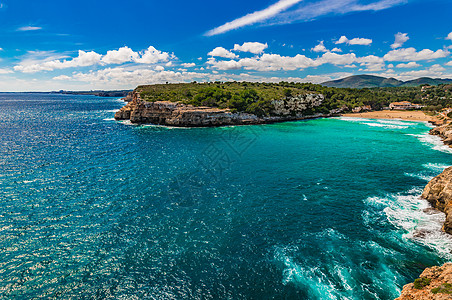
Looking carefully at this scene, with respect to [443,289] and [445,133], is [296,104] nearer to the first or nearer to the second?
[445,133]

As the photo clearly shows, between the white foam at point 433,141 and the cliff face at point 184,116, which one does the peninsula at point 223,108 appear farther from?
the white foam at point 433,141

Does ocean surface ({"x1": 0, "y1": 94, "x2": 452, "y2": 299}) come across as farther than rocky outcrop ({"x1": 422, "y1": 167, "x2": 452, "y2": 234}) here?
No

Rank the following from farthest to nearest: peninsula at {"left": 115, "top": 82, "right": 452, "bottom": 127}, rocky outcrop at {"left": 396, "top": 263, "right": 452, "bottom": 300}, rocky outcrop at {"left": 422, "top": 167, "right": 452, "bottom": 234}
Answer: peninsula at {"left": 115, "top": 82, "right": 452, "bottom": 127}
rocky outcrop at {"left": 422, "top": 167, "right": 452, "bottom": 234}
rocky outcrop at {"left": 396, "top": 263, "right": 452, "bottom": 300}

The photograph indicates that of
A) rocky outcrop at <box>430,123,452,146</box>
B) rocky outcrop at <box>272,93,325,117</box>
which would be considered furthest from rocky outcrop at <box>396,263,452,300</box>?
rocky outcrop at <box>272,93,325,117</box>

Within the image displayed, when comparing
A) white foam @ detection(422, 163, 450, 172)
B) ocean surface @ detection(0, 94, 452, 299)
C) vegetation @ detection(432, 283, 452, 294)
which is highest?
vegetation @ detection(432, 283, 452, 294)

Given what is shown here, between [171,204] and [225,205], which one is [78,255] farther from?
[225,205]

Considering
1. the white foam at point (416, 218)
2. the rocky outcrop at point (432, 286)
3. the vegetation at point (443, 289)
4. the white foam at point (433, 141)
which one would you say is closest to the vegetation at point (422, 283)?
the rocky outcrop at point (432, 286)

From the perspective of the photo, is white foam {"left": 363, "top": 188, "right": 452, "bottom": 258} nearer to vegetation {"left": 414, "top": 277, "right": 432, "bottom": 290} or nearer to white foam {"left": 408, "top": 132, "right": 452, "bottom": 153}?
vegetation {"left": 414, "top": 277, "right": 432, "bottom": 290}

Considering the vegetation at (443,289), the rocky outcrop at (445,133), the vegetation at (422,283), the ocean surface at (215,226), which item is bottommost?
the ocean surface at (215,226)
